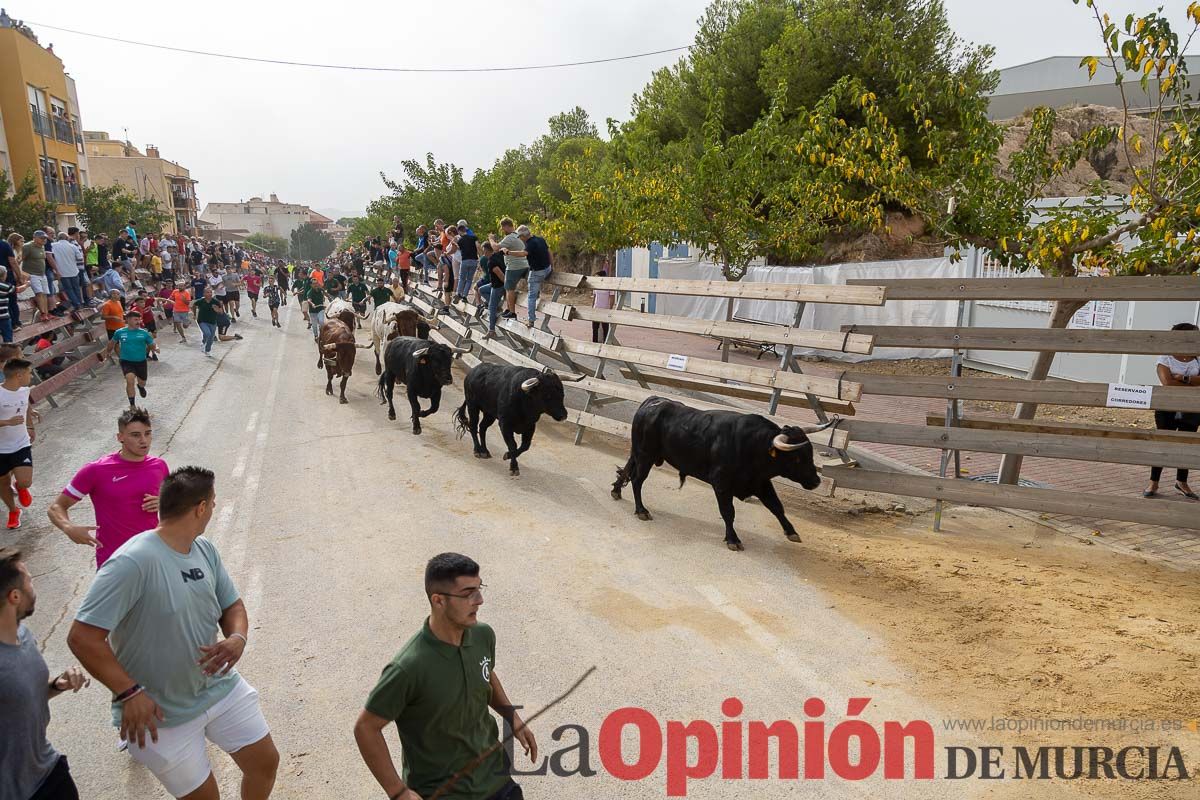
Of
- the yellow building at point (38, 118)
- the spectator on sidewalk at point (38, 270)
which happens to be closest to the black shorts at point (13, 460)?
the spectator on sidewalk at point (38, 270)

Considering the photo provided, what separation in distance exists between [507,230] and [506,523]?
24.4 ft

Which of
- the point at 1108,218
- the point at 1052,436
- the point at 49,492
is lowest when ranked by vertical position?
the point at 49,492

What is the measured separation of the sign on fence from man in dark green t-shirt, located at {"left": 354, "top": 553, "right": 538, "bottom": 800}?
7134 mm

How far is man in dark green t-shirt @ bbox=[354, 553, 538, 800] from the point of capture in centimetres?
293

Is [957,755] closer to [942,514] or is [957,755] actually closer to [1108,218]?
[942,514]

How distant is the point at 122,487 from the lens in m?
4.69

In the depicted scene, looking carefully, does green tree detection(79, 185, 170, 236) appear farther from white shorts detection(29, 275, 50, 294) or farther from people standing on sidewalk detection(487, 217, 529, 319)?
people standing on sidewalk detection(487, 217, 529, 319)

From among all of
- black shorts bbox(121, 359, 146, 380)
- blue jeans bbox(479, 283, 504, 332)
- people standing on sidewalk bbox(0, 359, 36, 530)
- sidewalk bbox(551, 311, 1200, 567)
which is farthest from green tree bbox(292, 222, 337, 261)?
people standing on sidewalk bbox(0, 359, 36, 530)

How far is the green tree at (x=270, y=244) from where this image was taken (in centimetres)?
13412

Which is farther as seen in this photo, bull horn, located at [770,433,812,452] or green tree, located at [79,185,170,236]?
green tree, located at [79,185,170,236]

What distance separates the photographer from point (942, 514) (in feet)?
28.5

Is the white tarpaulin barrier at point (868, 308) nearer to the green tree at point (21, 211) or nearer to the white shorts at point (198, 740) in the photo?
the white shorts at point (198, 740)

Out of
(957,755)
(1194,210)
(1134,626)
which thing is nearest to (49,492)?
(957,755)

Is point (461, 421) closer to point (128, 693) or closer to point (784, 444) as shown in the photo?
point (784, 444)
